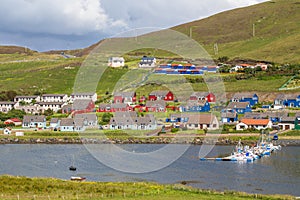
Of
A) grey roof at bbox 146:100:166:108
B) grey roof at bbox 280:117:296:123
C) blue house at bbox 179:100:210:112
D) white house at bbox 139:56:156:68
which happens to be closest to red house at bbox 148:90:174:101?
grey roof at bbox 146:100:166:108

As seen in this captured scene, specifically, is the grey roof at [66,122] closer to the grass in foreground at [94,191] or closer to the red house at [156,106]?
the red house at [156,106]

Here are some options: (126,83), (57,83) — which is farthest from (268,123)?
(57,83)

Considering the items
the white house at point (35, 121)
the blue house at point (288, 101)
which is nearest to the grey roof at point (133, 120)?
the white house at point (35, 121)

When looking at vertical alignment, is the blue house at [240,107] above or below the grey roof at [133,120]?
above

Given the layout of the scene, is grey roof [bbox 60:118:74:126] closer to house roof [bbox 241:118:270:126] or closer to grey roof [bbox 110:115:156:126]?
grey roof [bbox 110:115:156:126]

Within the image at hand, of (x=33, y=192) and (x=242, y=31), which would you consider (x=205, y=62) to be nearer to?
(x=242, y=31)

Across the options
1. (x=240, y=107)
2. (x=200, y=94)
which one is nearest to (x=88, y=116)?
(x=200, y=94)

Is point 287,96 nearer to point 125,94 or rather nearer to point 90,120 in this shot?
point 125,94
